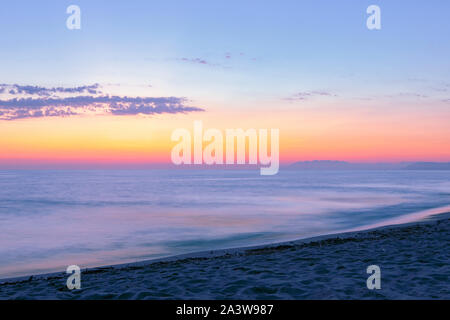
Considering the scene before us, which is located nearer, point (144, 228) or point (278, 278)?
point (278, 278)

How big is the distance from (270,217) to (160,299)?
73.5 feet

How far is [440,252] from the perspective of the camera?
1150 centimetres

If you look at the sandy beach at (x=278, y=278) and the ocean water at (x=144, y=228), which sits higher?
the sandy beach at (x=278, y=278)

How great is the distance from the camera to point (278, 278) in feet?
30.2

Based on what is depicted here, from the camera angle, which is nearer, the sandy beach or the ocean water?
the sandy beach

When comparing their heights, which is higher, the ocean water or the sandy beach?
the sandy beach

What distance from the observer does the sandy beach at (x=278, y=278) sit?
801 cm

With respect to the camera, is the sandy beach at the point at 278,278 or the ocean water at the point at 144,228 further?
the ocean water at the point at 144,228

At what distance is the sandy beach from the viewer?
8008 mm

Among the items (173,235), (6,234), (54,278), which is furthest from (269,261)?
(6,234)

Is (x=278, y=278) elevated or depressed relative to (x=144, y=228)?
elevated
